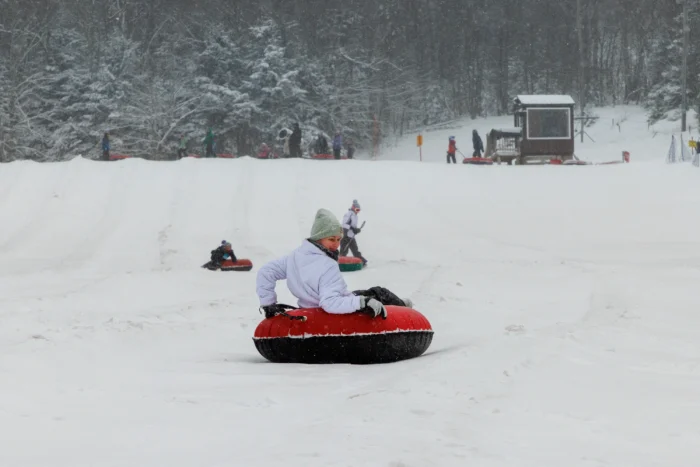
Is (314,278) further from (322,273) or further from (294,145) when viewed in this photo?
(294,145)

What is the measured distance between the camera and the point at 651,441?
446 cm

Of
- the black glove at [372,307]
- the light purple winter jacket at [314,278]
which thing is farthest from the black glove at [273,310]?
the black glove at [372,307]

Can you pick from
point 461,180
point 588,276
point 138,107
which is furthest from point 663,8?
point 588,276

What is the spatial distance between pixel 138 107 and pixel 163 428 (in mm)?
50538

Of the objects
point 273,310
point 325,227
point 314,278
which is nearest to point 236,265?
point 273,310

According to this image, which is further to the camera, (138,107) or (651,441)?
(138,107)

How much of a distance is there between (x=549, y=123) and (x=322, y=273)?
3577 cm

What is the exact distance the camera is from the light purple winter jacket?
7.14 metres

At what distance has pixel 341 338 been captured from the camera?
7152 mm

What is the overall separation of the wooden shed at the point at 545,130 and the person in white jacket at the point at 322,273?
35.0m

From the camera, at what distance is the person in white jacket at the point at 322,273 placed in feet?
23.4

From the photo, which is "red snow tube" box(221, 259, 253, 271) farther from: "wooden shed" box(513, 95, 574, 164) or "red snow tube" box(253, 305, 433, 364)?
"wooden shed" box(513, 95, 574, 164)

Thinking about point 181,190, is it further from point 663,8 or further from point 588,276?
point 663,8

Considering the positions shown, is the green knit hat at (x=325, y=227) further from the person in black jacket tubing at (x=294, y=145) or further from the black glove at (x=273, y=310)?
the person in black jacket tubing at (x=294, y=145)
